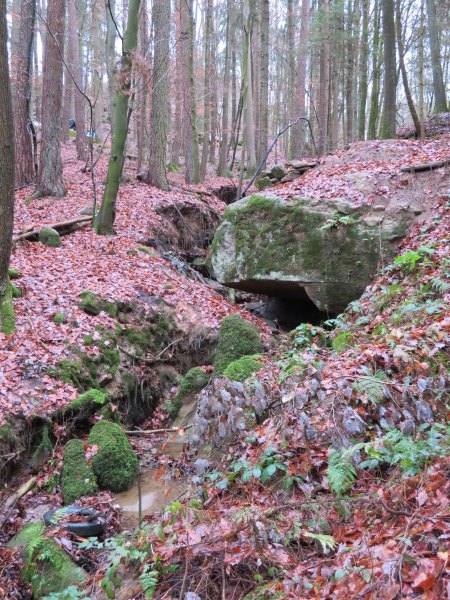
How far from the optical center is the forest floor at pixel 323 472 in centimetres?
259

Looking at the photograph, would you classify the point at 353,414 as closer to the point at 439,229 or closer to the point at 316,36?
the point at 439,229

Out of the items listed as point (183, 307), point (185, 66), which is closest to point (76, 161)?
point (185, 66)

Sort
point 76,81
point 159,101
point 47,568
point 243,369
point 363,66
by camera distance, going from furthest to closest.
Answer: point 363,66, point 76,81, point 159,101, point 243,369, point 47,568

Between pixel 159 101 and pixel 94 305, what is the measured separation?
9757mm

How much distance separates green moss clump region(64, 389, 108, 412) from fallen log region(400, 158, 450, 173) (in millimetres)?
7179

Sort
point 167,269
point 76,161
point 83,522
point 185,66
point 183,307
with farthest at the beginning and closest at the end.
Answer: point 185,66
point 76,161
point 167,269
point 183,307
point 83,522

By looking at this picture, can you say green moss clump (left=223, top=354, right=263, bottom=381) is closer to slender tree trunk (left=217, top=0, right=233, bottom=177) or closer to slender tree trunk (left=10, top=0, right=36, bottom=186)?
slender tree trunk (left=10, top=0, right=36, bottom=186)

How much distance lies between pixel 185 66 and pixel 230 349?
17.1 metres

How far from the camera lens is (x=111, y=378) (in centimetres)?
748

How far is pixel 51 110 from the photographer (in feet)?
43.1

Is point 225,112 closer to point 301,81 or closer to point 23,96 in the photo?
point 301,81

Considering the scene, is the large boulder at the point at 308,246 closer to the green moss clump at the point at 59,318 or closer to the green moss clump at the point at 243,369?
the green moss clump at the point at 243,369

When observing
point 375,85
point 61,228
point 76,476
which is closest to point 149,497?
point 76,476

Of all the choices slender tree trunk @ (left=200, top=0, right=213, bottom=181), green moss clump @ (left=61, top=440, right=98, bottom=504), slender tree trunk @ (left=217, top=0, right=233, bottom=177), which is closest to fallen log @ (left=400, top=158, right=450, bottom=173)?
green moss clump @ (left=61, top=440, right=98, bottom=504)
